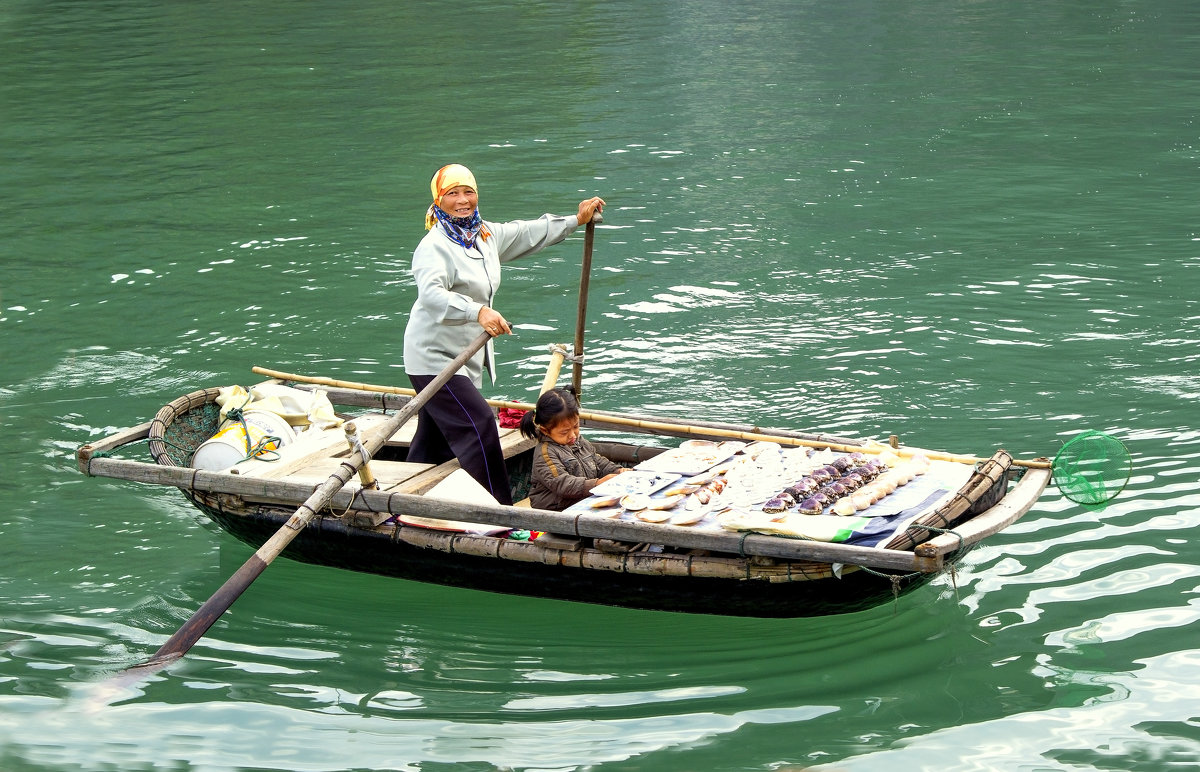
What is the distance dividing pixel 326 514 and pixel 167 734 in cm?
122

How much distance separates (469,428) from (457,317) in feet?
1.80

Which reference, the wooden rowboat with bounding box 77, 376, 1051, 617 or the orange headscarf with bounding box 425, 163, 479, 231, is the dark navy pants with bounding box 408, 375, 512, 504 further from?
the orange headscarf with bounding box 425, 163, 479, 231

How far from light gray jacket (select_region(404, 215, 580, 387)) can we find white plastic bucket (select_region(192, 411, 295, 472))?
33.4 inches

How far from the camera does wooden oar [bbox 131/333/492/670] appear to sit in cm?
534

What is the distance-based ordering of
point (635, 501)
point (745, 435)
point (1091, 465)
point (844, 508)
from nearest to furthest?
point (844, 508) < point (1091, 465) < point (635, 501) < point (745, 435)

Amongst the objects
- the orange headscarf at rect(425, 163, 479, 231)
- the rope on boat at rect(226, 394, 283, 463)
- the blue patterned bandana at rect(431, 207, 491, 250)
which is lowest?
the rope on boat at rect(226, 394, 283, 463)

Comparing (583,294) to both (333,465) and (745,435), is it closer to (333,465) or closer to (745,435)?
(745,435)

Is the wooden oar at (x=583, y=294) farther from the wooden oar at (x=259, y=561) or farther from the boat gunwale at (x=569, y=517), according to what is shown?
the boat gunwale at (x=569, y=517)

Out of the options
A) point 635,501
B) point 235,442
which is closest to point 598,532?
point 635,501

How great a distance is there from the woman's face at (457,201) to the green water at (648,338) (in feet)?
5.77

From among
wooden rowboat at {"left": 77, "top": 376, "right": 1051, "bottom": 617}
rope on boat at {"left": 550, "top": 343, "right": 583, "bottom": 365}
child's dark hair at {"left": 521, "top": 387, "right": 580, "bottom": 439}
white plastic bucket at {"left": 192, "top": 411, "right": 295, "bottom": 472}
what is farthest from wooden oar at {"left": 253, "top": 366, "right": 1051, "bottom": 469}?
white plastic bucket at {"left": 192, "top": 411, "right": 295, "bottom": 472}

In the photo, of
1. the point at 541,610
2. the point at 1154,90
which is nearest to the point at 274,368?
the point at 541,610

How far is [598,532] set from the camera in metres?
5.31

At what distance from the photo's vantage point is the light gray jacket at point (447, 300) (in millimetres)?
6051
